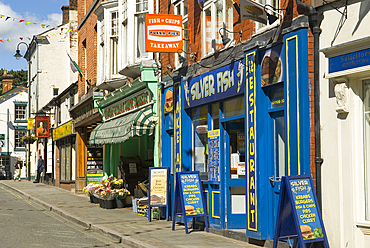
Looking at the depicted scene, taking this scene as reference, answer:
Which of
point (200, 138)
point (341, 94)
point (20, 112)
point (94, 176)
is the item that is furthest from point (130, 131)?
point (20, 112)

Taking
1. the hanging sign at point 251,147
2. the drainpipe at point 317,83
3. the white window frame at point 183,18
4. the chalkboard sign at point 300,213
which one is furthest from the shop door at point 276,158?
the white window frame at point 183,18

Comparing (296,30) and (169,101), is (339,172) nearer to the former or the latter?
(296,30)

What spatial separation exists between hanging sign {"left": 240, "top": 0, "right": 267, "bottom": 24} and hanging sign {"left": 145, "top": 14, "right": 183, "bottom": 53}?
3.82m

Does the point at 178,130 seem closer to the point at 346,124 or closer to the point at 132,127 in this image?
the point at 132,127

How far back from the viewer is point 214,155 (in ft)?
37.2

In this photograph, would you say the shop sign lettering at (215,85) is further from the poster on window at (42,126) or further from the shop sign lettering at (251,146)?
the poster on window at (42,126)

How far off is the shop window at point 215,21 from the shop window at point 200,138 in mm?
1502

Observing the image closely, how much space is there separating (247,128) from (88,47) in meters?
15.3

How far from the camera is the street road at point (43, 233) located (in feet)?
Answer: 32.9

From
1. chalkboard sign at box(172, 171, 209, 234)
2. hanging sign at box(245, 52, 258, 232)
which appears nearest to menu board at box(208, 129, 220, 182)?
chalkboard sign at box(172, 171, 209, 234)

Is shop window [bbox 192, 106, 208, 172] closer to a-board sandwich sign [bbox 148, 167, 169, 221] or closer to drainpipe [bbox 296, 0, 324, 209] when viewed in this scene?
a-board sandwich sign [bbox 148, 167, 169, 221]

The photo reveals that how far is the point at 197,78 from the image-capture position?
11969 millimetres

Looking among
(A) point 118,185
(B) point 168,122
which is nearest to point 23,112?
(A) point 118,185

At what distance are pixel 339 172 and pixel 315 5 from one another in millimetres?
2665
